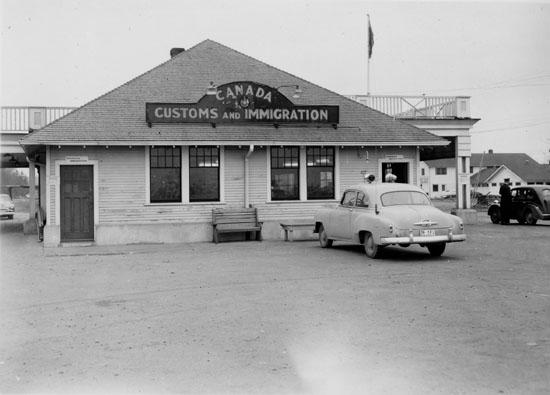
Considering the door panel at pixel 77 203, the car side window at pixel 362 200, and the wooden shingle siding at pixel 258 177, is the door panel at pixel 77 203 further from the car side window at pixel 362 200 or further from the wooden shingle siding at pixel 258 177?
the car side window at pixel 362 200

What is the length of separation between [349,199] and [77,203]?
8673 millimetres

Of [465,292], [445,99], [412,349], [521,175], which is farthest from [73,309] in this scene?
[521,175]

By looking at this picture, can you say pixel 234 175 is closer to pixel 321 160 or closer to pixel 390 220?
pixel 321 160

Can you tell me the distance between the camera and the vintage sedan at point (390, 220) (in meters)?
13.8

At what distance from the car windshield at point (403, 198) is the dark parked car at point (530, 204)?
12472 millimetres

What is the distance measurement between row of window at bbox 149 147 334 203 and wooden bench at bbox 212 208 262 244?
0.72m

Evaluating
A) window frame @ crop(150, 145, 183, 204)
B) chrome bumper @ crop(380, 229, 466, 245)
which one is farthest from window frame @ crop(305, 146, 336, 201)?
chrome bumper @ crop(380, 229, 466, 245)

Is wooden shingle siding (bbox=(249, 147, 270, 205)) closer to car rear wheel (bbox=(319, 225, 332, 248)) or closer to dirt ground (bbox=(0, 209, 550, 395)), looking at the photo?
car rear wheel (bbox=(319, 225, 332, 248))

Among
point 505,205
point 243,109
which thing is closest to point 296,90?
point 243,109

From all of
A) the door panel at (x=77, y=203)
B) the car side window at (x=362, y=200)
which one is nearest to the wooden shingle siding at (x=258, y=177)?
the door panel at (x=77, y=203)

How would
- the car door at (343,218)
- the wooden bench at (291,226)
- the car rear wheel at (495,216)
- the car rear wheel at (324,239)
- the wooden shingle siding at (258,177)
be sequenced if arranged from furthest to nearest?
the car rear wheel at (495,216), the wooden shingle siding at (258,177), the wooden bench at (291,226), the car rear wheel at (324,239), the car door at (343,218)

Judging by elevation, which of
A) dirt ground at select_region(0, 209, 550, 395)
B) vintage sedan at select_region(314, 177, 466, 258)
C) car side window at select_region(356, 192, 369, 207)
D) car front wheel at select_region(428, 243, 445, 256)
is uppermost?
car side window at select_region(356, 192, 369, 207)

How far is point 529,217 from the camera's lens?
85.8 feet

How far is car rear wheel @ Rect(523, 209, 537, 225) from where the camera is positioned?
25.9 meters
